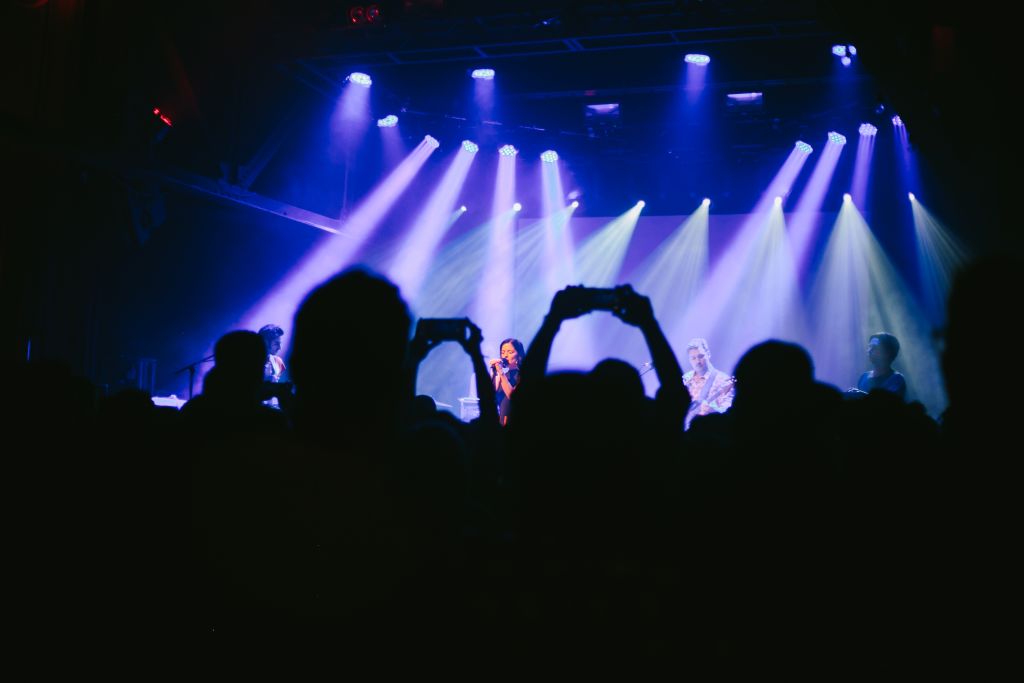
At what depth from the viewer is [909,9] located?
3553 mm

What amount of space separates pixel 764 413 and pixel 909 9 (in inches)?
111

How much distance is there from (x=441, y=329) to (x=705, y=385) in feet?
19.8

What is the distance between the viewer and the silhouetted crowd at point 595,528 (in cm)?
120

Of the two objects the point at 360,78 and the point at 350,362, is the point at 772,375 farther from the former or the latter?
the point at 360,78

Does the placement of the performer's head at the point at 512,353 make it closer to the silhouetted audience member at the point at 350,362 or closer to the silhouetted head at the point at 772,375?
the silhouetted head at the point at 772,375

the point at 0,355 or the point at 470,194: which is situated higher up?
the point at 470,194

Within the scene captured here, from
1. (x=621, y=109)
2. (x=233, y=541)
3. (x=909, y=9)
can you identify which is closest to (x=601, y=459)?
(x=233, y=541)

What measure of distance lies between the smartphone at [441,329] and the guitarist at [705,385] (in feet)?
18.7

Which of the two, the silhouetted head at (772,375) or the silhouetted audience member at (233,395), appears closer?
the silhouetted head at (772,375)

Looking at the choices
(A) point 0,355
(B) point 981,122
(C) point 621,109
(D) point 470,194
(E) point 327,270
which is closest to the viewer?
(B) point 981,122

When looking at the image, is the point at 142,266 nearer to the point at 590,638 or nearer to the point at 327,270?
the point at 327,270

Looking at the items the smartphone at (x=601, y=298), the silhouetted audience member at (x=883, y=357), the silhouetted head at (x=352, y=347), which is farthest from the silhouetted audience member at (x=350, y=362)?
the silhouetted audience member at (x=883, y=357)

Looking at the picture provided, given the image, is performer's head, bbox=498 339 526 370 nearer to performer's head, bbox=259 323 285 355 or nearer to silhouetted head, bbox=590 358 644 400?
performer's head, bbox=259 323 285 355

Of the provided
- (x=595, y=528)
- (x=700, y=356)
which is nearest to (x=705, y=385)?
(x=700, y=356)
